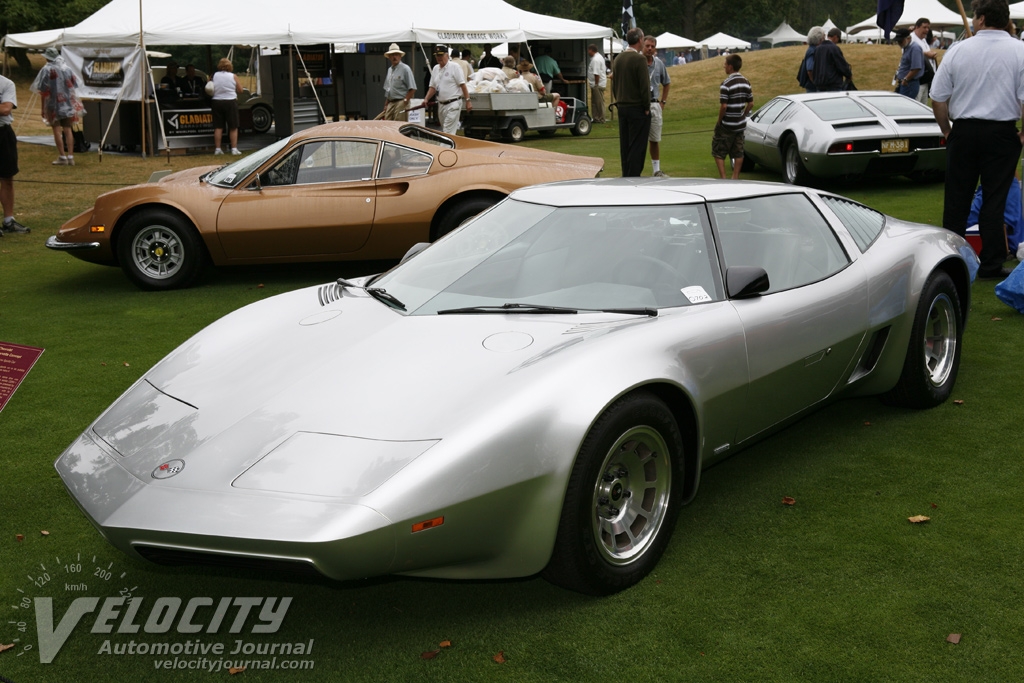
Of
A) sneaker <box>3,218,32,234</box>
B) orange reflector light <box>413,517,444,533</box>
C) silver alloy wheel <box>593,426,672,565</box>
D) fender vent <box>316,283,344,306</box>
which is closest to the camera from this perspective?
orange reflector light <box>413,517,444,533</box>

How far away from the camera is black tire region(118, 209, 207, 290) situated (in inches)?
310

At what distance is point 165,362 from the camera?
375 cm

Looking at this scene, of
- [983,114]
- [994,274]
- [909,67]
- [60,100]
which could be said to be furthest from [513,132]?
[983,114]

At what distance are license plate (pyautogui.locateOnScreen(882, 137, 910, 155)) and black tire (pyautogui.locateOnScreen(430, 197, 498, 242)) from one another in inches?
231

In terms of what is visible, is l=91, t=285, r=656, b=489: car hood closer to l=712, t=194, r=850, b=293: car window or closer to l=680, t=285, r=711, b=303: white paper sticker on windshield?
l=680, t=285, r=711, b=303: white paper sticker on windshield

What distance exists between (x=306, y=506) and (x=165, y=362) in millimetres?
1474

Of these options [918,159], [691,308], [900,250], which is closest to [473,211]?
[900,250]

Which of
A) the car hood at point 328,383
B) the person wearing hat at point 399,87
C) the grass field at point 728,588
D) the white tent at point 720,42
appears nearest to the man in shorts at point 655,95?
the person wearing hat at point 399,87

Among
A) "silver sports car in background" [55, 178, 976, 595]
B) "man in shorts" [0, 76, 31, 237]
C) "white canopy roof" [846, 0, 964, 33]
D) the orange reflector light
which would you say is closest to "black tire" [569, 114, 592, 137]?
"man in shorts" [0, 76, 31, 237]

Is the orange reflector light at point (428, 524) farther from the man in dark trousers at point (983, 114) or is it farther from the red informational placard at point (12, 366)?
the man in dark trousers at point (983, 114)

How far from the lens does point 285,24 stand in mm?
17938

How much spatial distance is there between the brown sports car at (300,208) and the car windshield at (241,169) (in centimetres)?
1

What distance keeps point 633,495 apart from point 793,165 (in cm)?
1012

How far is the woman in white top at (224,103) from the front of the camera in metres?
18.2
